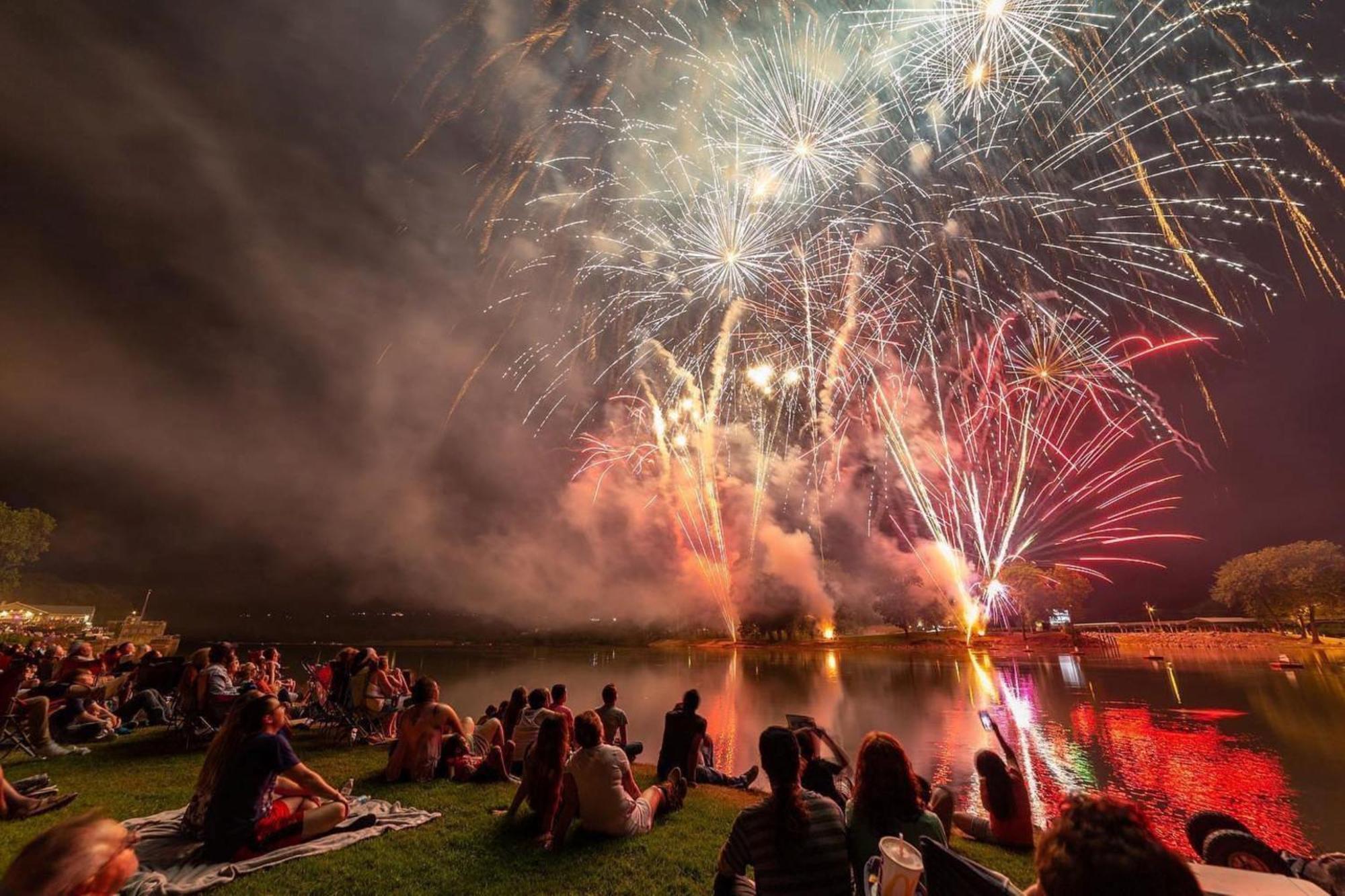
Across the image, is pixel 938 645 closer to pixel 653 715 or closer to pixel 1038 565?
pixel 1038 565

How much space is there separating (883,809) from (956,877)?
4.20 feet

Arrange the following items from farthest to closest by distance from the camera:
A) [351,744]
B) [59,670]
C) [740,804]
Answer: [59,670] → [351,744] → [740,804]

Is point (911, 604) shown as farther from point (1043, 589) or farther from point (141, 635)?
point (141, 635)

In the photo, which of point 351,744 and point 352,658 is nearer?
point 351,744

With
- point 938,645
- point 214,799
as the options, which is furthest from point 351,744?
point 938,645

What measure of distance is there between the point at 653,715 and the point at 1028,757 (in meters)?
18.3

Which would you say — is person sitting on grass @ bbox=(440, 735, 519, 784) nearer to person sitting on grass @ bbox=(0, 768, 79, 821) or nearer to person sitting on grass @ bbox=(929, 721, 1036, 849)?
person sitting on grass @ bbox=(0, 768, 79, 821)

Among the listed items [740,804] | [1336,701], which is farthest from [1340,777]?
[1336,701]

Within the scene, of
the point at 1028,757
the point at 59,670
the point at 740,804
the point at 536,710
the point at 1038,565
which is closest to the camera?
the point at 740,804

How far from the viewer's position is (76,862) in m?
2.80

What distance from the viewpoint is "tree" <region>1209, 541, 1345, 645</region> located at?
7069 centimetres

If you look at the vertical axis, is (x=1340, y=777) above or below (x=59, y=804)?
below

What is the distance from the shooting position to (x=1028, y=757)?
19.1m

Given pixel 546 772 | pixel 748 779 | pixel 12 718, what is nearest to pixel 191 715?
pixel 12 718
